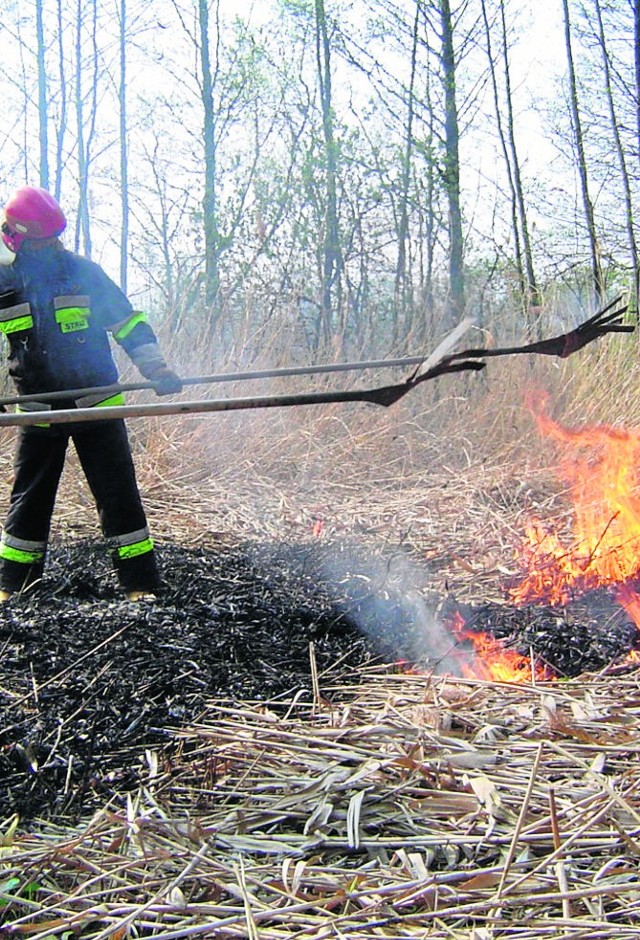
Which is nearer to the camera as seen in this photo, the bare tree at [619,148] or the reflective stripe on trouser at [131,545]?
the reflective stripe on trouser at [131,545]

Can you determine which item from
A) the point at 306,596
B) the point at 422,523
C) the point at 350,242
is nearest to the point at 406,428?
the point at 422,523

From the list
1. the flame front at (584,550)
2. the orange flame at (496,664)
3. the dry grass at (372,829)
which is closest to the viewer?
the dry grass at (372,829)

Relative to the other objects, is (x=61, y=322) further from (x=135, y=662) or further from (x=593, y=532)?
(x=593, y=532)

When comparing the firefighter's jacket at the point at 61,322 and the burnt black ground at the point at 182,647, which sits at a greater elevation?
the firefighter's jacket at the point at 61,322

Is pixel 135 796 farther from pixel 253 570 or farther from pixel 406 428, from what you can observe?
pixel 406 428

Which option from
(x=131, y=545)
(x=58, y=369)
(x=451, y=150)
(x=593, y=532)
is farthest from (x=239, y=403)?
(x=451, y=150)

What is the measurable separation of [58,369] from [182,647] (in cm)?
171

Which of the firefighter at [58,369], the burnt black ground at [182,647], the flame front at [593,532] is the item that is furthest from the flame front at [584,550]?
the firefighter at [58,369]

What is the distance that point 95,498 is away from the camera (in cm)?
388

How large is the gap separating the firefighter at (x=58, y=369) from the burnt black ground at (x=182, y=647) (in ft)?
0.82

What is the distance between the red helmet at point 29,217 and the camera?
368cm

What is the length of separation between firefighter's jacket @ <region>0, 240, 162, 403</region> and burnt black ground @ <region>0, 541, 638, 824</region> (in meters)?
1.07

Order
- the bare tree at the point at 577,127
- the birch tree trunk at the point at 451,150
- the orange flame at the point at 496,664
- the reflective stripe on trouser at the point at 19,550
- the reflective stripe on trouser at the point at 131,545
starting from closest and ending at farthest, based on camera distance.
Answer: the orange flame at the point at 496,664, the reflective stripe on trouser at the point at 131,545, the reflective stripe on trouser at the point at 19,550, the birch tree trunk at the point at 451,150, the bare tree at the point at 577,127

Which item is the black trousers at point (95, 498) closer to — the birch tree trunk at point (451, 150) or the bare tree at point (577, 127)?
the birch tree trunk at point (451, 150)
